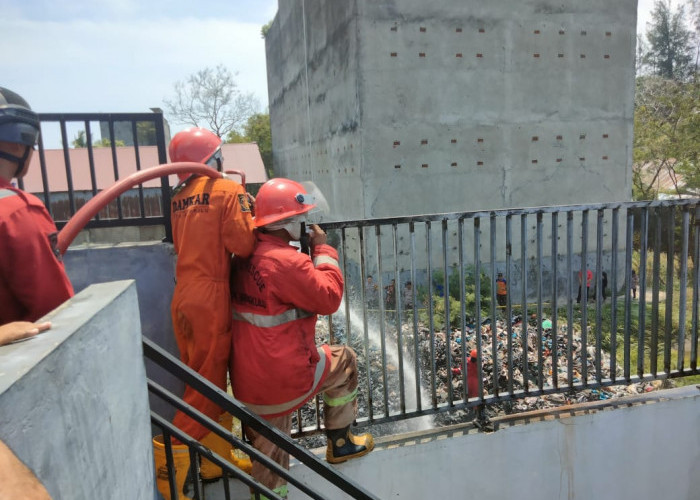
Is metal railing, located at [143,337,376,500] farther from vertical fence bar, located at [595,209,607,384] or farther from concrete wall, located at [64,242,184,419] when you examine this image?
vertical fence bar, located at [595,209,607,384]

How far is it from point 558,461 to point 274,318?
228cm

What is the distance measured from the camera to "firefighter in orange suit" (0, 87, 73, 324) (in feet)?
5.33

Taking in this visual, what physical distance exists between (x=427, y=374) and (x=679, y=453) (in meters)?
4.18

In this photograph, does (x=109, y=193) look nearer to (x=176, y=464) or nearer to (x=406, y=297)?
(x=176, y=464)

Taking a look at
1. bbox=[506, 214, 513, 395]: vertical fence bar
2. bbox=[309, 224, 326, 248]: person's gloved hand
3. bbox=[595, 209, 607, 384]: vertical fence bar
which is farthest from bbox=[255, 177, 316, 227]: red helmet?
bbox=[595, 209, 607, 384]: vertical fence bar

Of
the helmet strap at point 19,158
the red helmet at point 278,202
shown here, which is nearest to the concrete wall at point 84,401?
the helmet strap at point 19,158

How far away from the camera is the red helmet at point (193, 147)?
280cm

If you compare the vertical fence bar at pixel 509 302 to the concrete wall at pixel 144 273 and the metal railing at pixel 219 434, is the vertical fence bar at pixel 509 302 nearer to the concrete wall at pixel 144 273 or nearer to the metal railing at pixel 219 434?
the metal railing at pixel 219 434

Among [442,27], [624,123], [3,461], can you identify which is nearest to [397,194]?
[442,27]

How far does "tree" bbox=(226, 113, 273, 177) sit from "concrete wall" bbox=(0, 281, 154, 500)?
3717 centimetres

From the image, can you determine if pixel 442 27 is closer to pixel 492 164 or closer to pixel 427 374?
pixel 492 164

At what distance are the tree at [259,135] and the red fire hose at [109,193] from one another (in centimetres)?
3619

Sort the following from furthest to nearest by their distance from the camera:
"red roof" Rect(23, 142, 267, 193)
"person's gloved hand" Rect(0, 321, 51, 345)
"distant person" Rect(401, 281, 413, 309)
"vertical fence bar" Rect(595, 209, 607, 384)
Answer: "distant person" Rect(401, 281, 413, 309) → "red roof" Rect(23, 142, 267, 193) → "vertical fence bar" Rect(595, 209, 607, 384) → "person's gloved hand" Rect(0, 321, 51, 345)

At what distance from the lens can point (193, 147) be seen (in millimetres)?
2803
